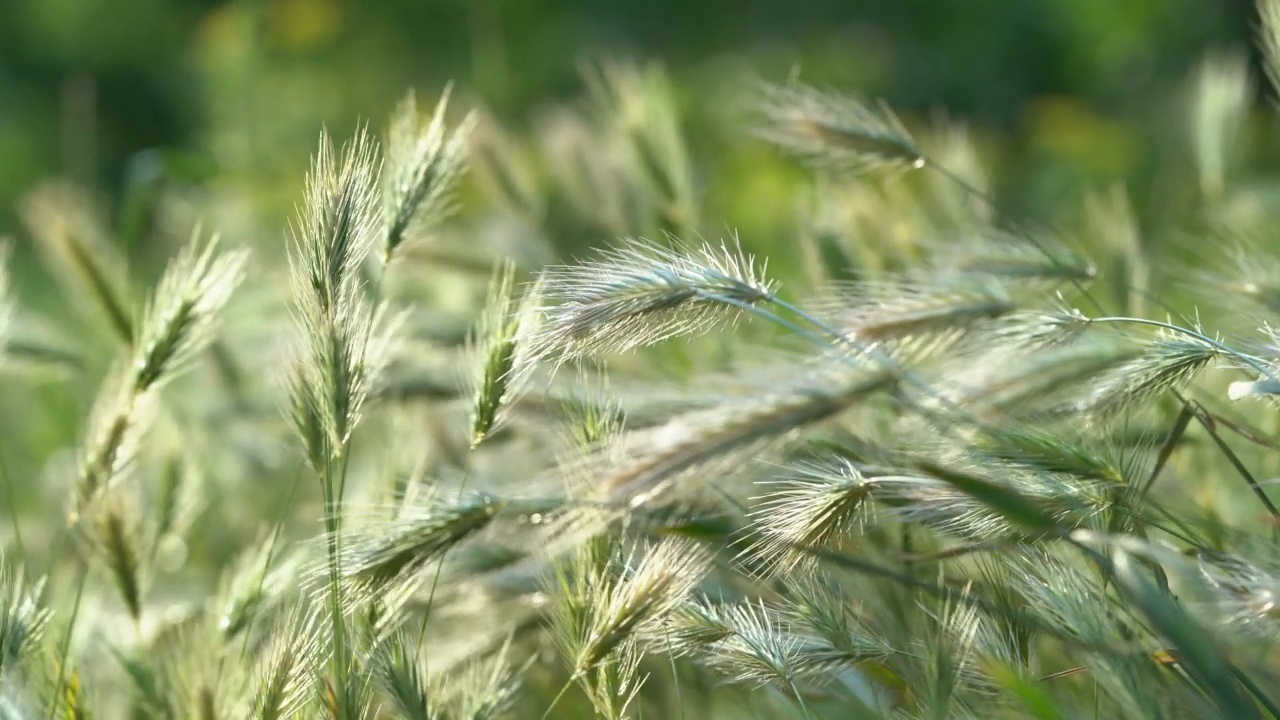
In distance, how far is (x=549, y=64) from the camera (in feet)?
18.5

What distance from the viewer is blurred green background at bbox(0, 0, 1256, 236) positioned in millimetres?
3898

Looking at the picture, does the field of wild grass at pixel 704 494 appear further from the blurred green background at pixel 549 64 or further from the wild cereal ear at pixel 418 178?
the blurred green background at pixel 549 64

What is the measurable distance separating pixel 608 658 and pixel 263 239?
6.60 feet

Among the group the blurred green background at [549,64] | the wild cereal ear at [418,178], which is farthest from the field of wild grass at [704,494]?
the blurred green background at [549,64]

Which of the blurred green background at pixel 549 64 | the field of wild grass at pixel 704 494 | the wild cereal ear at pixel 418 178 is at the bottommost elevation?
the field of wild grass at pixel 704 494

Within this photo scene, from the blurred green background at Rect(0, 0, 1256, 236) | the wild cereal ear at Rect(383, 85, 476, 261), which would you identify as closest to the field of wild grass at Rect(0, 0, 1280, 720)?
the wild cereal ear at Rect(383, 85, 476, 261)

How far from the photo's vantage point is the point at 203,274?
1151mm

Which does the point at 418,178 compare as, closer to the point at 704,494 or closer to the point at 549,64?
the point at 704,494

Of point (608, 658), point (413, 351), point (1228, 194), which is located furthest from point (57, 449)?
point (1228, 194)

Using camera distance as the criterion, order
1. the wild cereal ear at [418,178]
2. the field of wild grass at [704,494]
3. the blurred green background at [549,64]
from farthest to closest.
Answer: the blurred green background at [549,64] < the wild cereal ear at [418,178] < the field of wild grass at [704,494]

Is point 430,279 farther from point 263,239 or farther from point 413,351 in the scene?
point 263,239

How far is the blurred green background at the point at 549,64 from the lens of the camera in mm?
3898

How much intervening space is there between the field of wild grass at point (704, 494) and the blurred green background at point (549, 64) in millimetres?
1320

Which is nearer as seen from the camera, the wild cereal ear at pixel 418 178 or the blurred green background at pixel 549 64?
the wild cereal ear at pixel 418 178
